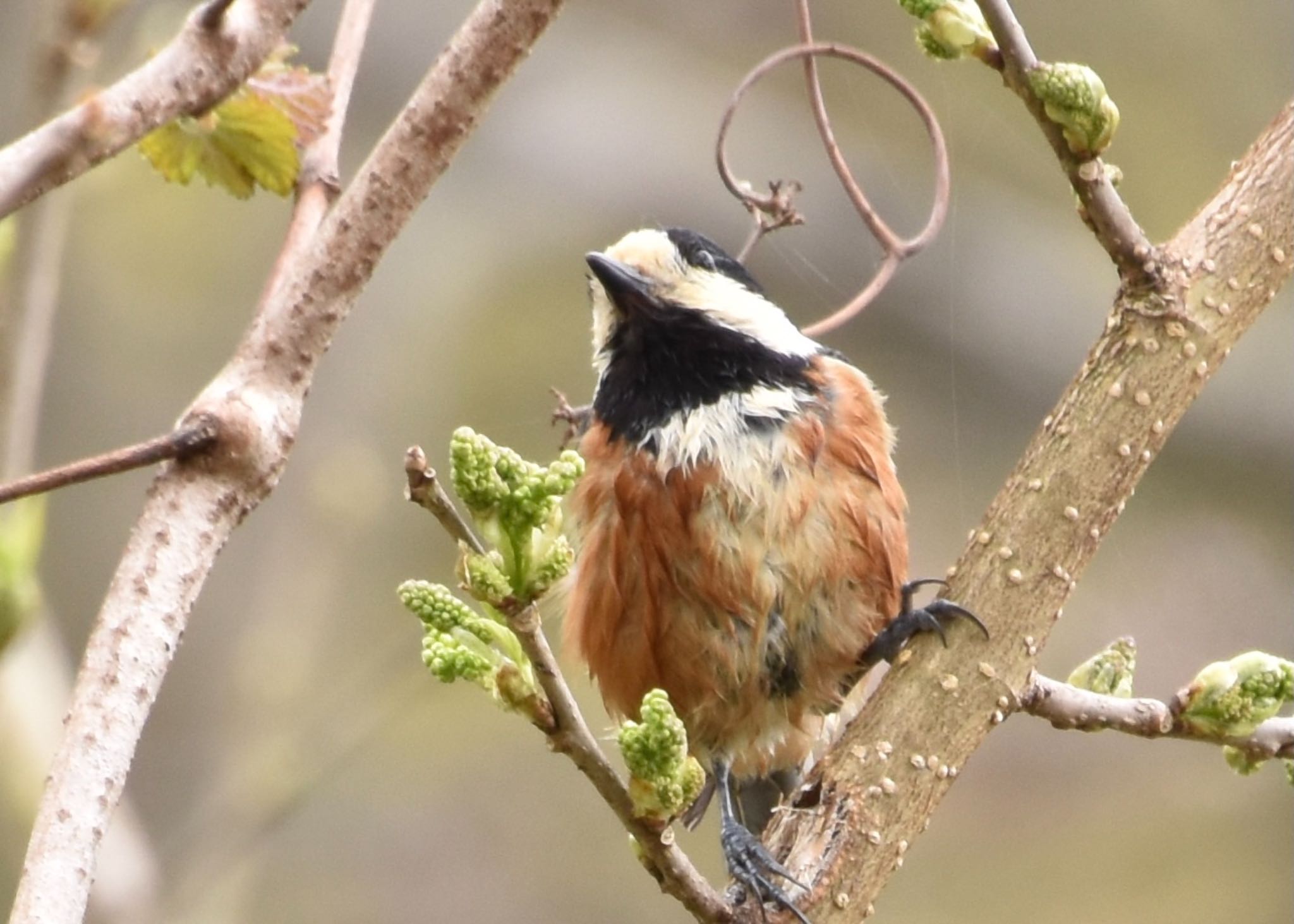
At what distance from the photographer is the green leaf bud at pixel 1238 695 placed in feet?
5.56

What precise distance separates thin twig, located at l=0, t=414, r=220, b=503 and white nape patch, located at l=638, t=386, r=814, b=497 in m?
0.97

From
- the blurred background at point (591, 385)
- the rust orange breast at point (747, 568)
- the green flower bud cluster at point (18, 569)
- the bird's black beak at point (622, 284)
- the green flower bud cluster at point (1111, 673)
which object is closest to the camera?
the green flower bud cluster at point (18, 569)

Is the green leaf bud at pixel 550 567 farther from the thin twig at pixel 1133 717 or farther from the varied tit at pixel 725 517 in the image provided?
the varied tit at pixel 725 517

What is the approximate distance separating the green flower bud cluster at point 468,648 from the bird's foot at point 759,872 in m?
0.49

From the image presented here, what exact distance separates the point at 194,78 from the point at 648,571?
109 cm

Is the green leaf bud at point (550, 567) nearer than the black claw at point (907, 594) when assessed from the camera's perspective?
Yes

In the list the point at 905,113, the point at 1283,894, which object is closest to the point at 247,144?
the point at 905,113

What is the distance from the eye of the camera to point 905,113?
6582 mm

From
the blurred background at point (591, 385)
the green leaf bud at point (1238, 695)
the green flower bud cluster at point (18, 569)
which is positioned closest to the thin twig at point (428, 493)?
the green flower bud cluster at point (18, 569)

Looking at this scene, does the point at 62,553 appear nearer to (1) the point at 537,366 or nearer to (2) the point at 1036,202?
(1) the point at 537,366

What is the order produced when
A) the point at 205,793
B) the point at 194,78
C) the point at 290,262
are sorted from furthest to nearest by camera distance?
the point at 205,793, the point at 290,262, the point at 194,78

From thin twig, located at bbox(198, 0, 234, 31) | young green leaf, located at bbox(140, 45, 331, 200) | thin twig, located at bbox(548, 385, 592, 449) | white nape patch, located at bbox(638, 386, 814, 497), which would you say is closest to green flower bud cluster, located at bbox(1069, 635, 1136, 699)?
white nape patch, located at bbox(638, 386, 814, 497)

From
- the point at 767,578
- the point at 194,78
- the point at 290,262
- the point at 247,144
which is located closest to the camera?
the point at 194,78

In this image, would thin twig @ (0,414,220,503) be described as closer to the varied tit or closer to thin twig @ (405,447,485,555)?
thin twig @ (405,447,485,555)
